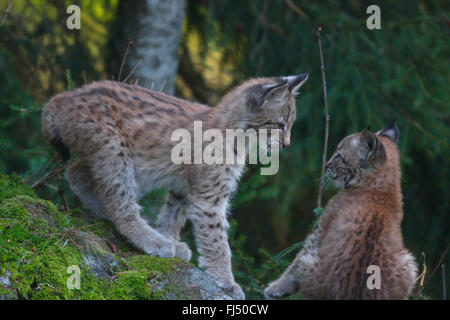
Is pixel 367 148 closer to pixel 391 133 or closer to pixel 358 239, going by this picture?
pixel 391 133

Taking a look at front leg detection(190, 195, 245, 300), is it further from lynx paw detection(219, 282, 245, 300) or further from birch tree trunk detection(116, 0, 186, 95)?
birch tree trunk detection(116, 0, 186, 95)

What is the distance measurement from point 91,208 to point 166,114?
1.15 meters

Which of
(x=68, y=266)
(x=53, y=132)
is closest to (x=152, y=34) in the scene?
(x=53, y=132)

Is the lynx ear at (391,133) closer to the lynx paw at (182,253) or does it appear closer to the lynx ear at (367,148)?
the lynx ear at (367,148)

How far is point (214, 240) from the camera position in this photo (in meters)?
5.24

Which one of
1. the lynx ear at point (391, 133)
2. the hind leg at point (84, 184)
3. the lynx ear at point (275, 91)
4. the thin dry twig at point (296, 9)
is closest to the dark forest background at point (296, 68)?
the thin dry twig at point (296, 9)

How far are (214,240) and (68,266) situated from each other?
5.16ft

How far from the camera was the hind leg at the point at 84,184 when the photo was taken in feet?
18.3

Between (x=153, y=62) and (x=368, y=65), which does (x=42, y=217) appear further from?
(x=368, y=65)

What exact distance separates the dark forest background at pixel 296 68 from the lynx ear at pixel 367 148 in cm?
194

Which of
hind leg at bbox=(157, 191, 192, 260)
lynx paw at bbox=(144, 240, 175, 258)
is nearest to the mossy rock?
lynx paw at bbox=(144, 240, 175, 258)
